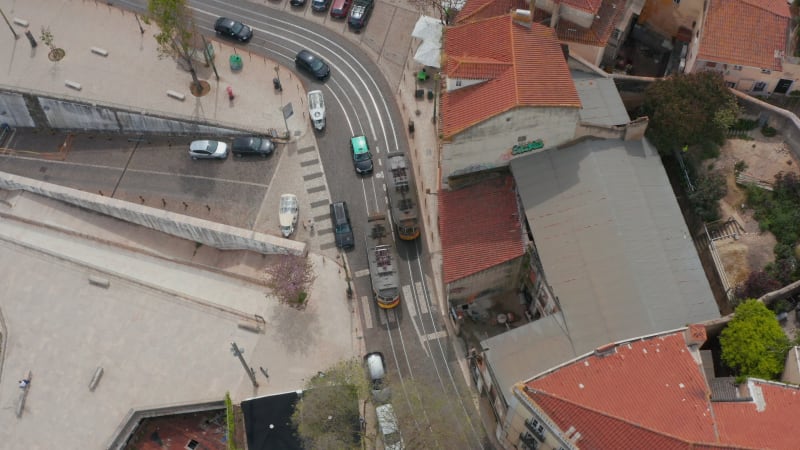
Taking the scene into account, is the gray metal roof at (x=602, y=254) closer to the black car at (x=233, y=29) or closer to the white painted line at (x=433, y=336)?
the white painted line at (x=433, y=336)

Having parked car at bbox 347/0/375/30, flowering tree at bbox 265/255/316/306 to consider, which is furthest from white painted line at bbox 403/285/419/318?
parked car at bbox 347/0/375/30

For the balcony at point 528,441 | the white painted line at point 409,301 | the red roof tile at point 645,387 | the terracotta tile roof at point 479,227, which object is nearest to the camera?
the red roof tile at point 645,387

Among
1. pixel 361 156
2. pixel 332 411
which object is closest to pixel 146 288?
pixel 332 411

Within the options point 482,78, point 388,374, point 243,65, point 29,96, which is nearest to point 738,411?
point 388,374

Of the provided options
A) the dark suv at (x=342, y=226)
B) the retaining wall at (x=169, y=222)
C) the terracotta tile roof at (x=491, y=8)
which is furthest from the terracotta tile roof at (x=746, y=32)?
the retaining wall at (x=169, y=222)

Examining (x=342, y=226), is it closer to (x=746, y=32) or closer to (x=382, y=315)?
(x=382, y=315)

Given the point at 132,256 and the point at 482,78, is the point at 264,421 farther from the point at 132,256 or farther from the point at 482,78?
the point at 482,78
